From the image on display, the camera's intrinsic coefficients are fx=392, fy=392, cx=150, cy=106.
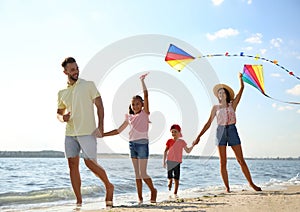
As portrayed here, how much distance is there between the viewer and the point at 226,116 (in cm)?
644

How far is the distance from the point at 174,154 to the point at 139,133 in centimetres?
196

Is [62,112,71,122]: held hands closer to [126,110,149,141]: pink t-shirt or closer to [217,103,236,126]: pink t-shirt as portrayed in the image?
[126,110,149,141]: pink t-shirt

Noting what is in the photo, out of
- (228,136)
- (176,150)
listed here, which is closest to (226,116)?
(228,136)

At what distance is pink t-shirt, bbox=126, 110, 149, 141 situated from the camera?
541 cm

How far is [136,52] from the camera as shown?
618cm

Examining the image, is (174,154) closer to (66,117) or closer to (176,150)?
(176,150)

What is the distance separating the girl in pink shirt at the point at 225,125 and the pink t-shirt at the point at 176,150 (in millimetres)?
672

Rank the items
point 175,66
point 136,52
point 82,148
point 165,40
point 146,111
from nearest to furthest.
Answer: point 82,148 → point 146,111 → point 136,52 → point 165,40 → point 175,66

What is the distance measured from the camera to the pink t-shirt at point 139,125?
5.41 m

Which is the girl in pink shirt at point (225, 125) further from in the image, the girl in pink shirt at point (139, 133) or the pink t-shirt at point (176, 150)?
the girl in pink shirt at point (139, 133)

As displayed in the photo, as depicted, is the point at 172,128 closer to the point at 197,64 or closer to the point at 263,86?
the point at 197,64

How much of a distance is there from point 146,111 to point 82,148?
119 cm

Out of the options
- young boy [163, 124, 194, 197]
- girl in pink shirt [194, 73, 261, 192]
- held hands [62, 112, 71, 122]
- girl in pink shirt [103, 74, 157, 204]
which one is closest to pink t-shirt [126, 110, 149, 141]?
girl in pink shirt [103, 74, 157, 204]

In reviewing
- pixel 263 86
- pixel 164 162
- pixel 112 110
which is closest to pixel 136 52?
pixel 112 110
